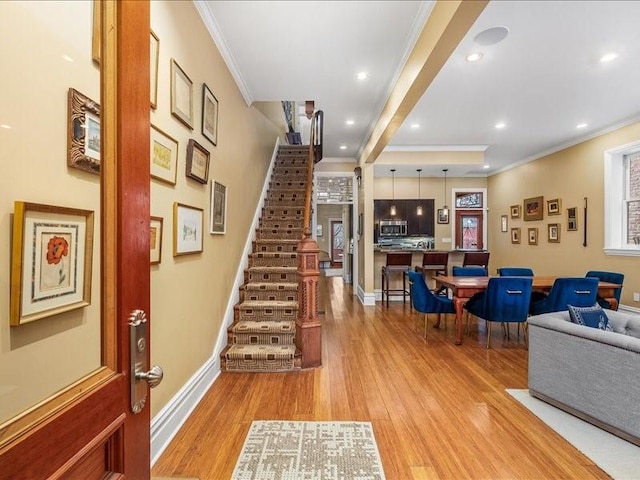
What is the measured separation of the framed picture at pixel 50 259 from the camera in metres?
0.73

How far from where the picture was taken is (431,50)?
237cm

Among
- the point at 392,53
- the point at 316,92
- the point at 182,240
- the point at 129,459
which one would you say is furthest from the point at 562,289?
the point at 129,459

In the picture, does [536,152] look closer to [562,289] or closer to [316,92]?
[562,289]

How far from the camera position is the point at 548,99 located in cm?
403

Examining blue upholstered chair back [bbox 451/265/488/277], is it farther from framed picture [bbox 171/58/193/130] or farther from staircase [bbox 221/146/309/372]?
framed picture [bbox 171/58/193/130]

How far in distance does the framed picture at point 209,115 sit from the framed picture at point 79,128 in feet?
5.49

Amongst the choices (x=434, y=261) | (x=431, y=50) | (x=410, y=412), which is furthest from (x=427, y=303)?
(x=431, y=50)

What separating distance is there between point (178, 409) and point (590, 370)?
2.80 meters

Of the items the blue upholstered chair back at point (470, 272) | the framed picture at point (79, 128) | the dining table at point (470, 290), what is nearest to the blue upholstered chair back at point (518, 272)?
the blue upholstered chair back at point (470, 272)

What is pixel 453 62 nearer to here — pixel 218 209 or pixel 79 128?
pixel 218 209

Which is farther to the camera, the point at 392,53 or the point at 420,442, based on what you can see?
the point at 392,53

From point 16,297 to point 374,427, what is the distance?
213 cm

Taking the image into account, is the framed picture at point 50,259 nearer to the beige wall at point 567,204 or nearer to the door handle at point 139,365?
the door handle at point 139,365

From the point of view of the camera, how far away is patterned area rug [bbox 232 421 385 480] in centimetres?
175
